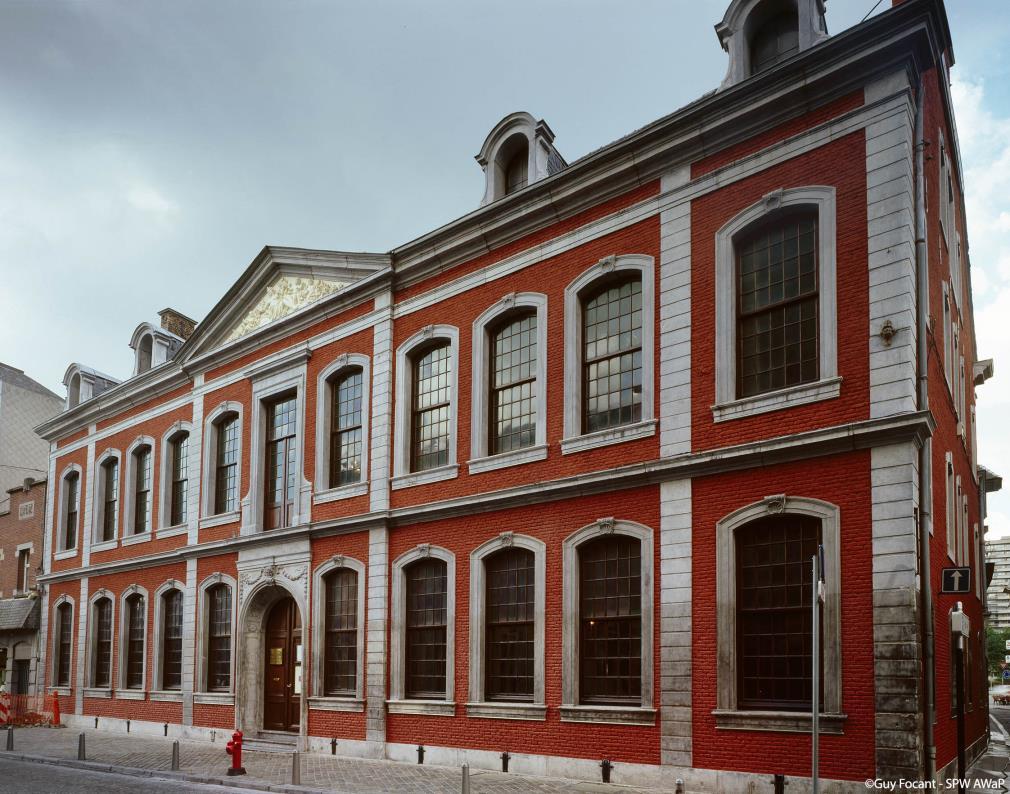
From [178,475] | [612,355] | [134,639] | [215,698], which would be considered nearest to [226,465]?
[178,475]

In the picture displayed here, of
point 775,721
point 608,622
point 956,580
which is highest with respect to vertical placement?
point 956,580

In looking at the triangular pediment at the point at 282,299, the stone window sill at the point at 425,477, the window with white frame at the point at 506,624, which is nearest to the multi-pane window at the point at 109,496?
the triangular pediment at the point at 282,299

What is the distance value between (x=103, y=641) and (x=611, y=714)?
19.6m

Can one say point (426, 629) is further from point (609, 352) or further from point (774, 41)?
point (774, 41)

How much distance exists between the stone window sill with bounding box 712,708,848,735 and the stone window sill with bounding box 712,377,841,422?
4156 millimetres

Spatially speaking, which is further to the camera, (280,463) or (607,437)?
(280,463)

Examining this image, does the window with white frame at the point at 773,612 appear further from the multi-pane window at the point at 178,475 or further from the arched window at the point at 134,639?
the arched window at the point at 134,639

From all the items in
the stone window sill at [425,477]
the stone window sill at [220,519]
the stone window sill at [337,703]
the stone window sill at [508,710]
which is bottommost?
the stone window sill at [337,703]

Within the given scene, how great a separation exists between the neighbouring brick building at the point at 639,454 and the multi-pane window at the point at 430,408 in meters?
0.06

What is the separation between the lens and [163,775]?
1744 cm

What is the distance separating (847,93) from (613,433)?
6198mm

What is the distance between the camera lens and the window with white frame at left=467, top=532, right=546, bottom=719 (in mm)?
16953

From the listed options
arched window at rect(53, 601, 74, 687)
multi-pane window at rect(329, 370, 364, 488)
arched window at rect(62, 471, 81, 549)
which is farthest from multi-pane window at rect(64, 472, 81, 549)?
multi-pane window at rect(329, 370, 364, 488)

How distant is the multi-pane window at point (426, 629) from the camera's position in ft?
61.8
